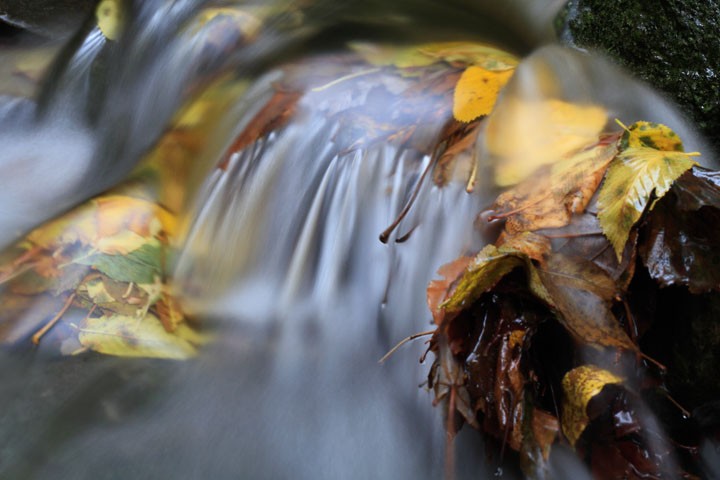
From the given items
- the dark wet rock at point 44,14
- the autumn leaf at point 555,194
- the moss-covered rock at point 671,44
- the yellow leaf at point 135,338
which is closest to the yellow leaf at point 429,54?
the moss-covered rock at point 671,44

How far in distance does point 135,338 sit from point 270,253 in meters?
0.44

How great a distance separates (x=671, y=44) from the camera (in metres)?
1.82

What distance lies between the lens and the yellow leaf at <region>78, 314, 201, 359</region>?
172 cm

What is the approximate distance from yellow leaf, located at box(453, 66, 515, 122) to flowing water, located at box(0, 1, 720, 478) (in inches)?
3.4

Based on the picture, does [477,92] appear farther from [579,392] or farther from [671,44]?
[579,392]

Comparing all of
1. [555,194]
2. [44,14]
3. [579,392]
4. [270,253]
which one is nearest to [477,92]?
[555,194]

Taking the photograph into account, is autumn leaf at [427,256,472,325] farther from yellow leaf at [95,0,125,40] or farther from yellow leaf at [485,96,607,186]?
yellow leaf at [95,0,125,40]

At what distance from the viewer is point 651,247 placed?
1257mm

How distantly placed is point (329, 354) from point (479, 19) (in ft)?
4.78

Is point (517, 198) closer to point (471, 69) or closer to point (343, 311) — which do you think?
point (343, 311)

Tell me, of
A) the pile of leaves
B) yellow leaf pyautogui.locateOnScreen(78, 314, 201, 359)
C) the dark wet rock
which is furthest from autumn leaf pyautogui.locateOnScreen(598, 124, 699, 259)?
the dark wet rock

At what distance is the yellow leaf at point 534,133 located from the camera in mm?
1596

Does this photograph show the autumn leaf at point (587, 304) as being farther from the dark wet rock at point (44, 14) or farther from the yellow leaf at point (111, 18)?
the dark wet rock at point (44, 14)

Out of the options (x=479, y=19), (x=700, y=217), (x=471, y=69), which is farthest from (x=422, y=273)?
(x=479, y=19)
